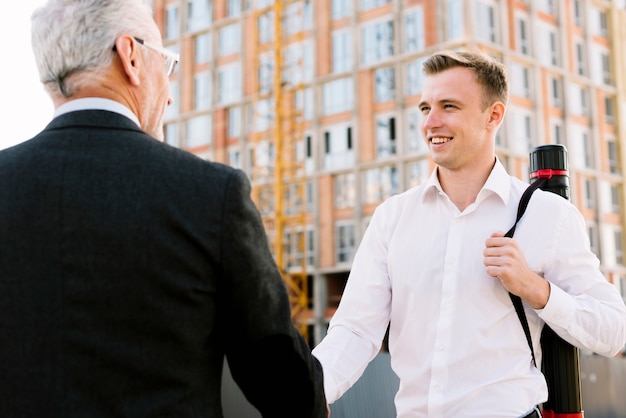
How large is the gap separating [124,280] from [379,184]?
30.8m

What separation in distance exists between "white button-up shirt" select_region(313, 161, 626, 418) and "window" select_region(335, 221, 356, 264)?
29425 mm

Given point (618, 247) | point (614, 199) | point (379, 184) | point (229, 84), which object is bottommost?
point (618, 247)

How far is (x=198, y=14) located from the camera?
1614 inches

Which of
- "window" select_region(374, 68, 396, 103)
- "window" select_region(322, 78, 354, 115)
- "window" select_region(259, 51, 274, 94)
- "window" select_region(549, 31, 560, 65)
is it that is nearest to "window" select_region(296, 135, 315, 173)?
"window" select_region(322, 78, 354, 115)

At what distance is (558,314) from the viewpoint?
2.68m

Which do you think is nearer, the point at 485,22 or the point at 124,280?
the point at 124,280

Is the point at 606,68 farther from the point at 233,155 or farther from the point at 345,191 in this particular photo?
the point at 233,155

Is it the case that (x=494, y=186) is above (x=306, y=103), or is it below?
below

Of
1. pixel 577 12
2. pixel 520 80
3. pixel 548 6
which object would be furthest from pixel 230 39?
pixel 577 12

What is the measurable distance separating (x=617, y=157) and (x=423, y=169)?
11.1m

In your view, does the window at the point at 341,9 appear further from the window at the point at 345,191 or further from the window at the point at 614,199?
the window at the point at 614,199

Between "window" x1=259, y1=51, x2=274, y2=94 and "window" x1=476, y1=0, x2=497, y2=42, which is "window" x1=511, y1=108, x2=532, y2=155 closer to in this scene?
"window" x1=476, y1=0, x2=497, y2=42

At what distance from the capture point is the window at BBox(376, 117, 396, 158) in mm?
32219

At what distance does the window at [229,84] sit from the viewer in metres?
38.1
